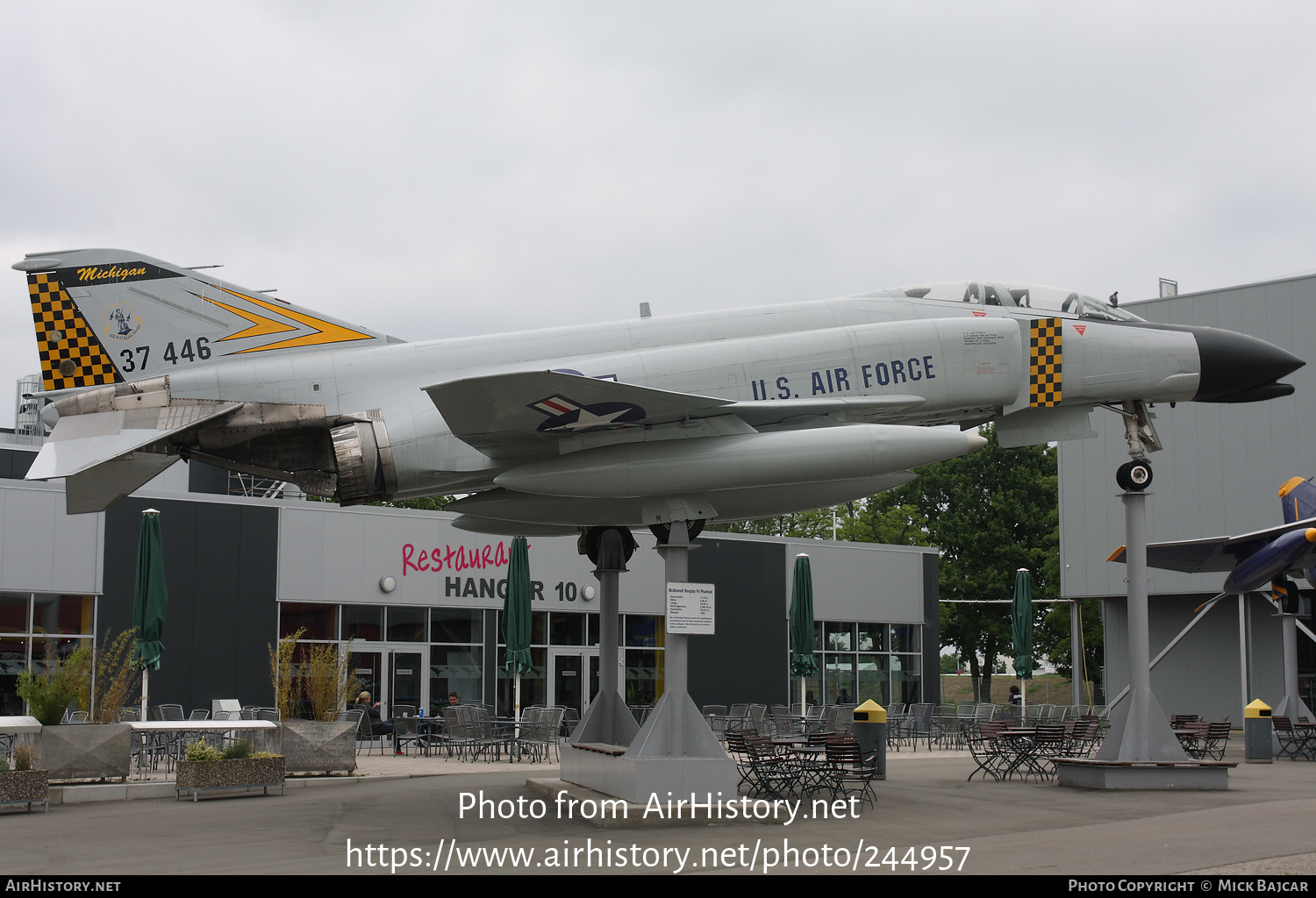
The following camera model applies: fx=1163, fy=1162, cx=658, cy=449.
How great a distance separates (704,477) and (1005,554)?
43605 mm

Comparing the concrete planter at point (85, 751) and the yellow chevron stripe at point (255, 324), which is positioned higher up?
the yellow chevron stripe at point (255, 324)

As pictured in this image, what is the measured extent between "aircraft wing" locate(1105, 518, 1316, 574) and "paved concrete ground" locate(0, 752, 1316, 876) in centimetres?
728

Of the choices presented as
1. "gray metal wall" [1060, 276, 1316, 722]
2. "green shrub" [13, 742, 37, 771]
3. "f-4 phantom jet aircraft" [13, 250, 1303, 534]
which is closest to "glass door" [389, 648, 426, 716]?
"green shrub" [13, 742, 37, 771]

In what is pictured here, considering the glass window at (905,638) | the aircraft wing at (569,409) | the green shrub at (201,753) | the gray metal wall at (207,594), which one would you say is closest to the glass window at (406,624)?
the gray metal wall at (207,594)

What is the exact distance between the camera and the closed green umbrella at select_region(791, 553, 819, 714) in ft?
75.8

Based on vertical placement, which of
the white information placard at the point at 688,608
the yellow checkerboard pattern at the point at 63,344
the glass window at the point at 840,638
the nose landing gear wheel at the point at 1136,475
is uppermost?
the yellow checkerboard pattern at the point at 63,344

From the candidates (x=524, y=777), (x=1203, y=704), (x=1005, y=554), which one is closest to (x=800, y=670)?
(x=524, y=777)

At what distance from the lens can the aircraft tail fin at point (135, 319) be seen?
37.5ft

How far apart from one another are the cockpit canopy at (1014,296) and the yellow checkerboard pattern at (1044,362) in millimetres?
272

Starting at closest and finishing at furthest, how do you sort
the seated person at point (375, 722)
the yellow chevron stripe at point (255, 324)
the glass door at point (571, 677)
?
the yellow chevron stripe at point (255, 324) → the seated person at point (375, 722) → the glass door at point (571, 677)

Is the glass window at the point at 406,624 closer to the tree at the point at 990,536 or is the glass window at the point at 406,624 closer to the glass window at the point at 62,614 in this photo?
the glass window at the point at 62,614

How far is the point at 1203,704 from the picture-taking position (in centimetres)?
3080

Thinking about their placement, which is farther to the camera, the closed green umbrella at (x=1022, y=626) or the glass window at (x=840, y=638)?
the glass window at (x=840, y=638)

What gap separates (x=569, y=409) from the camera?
429 inches
